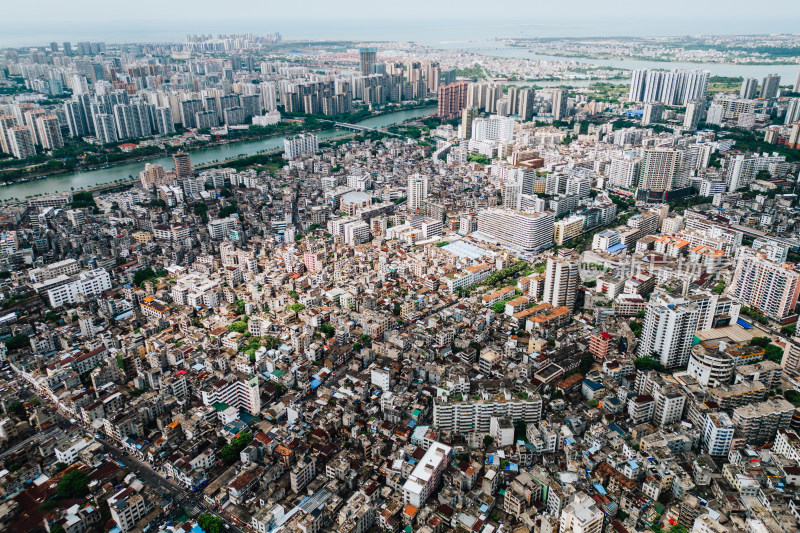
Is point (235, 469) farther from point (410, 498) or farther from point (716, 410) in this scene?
point (716, 410)

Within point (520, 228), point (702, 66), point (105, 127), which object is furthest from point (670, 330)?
point (702, 66)

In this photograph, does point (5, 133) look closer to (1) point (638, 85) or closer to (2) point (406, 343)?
(2) point (406, 343)

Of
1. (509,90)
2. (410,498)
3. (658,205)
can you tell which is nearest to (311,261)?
(410,498)

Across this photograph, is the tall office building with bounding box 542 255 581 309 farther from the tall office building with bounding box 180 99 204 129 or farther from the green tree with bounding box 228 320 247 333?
the tall office building with bounding box 180 99 204 129

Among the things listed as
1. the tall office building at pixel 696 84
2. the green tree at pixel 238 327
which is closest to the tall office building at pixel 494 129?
the tall office building at pixel 696 84

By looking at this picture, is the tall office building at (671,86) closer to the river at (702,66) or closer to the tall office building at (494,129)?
the river at (702,66)
